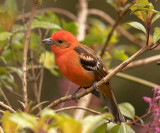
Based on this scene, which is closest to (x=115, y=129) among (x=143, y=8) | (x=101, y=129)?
(x=101, y=129)

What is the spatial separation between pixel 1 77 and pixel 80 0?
2.65 meters

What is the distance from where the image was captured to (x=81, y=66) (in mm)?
3633

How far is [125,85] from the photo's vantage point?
24.4 feet

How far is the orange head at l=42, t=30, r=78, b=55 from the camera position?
3973 millimetres

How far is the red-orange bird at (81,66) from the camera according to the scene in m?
3.57

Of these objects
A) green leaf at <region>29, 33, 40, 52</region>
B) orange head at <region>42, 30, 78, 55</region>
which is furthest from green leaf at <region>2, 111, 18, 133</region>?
green leaf at <region>29, 33, 40, 52</region>

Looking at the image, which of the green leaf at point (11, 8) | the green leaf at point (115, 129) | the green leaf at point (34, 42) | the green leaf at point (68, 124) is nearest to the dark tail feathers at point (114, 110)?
the green leaf at point (115, 129)

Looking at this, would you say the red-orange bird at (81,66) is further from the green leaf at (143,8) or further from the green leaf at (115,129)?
the green leaf at (143,8)

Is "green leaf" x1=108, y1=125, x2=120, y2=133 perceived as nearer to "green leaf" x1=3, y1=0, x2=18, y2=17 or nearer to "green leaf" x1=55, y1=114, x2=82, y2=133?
"green leaf" x1=55, y1=114, x2=82, y2=133

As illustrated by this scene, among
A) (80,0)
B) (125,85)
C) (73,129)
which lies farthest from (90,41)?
(125,85)

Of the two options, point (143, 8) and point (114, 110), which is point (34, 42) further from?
point (143, 8)

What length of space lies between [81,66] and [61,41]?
0.60m

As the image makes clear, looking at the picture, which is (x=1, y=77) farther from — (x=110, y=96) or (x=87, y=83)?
(x=110, y=96)

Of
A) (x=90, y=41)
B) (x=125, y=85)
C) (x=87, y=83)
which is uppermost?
(x=90, y=41)
